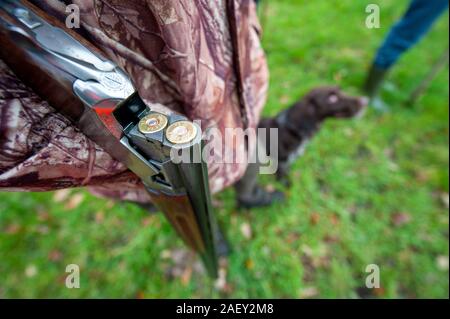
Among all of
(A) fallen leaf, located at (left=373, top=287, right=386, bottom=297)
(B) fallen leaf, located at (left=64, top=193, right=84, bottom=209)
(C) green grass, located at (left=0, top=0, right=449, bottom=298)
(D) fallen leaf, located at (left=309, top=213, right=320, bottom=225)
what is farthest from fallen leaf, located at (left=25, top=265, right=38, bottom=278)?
(A) fallen leaf, located at (left=373, top=287, right=386, bottom=297)

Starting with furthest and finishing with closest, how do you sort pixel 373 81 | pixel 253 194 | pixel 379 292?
pixel 373 81 < pixel 253 194 < pixel 379 292

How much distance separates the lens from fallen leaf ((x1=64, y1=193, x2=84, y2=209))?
2.22 meters

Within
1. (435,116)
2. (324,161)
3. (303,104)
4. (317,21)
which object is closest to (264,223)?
(324,161)

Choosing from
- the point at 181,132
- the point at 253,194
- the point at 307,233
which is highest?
the point at 181,132

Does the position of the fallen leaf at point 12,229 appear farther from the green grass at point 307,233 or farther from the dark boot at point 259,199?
the dark boot at point 259,199

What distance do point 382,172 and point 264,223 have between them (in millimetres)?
1254

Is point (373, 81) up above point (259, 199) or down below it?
above

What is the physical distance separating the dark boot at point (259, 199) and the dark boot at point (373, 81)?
1693mm

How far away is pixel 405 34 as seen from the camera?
2352 mm

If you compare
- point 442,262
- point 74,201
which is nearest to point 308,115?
point 442,262

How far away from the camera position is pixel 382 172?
2.34 meters

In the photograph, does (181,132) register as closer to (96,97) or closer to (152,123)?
(152,123)

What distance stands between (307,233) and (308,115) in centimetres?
99

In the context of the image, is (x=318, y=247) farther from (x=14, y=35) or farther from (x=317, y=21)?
(x=317, y=21)
